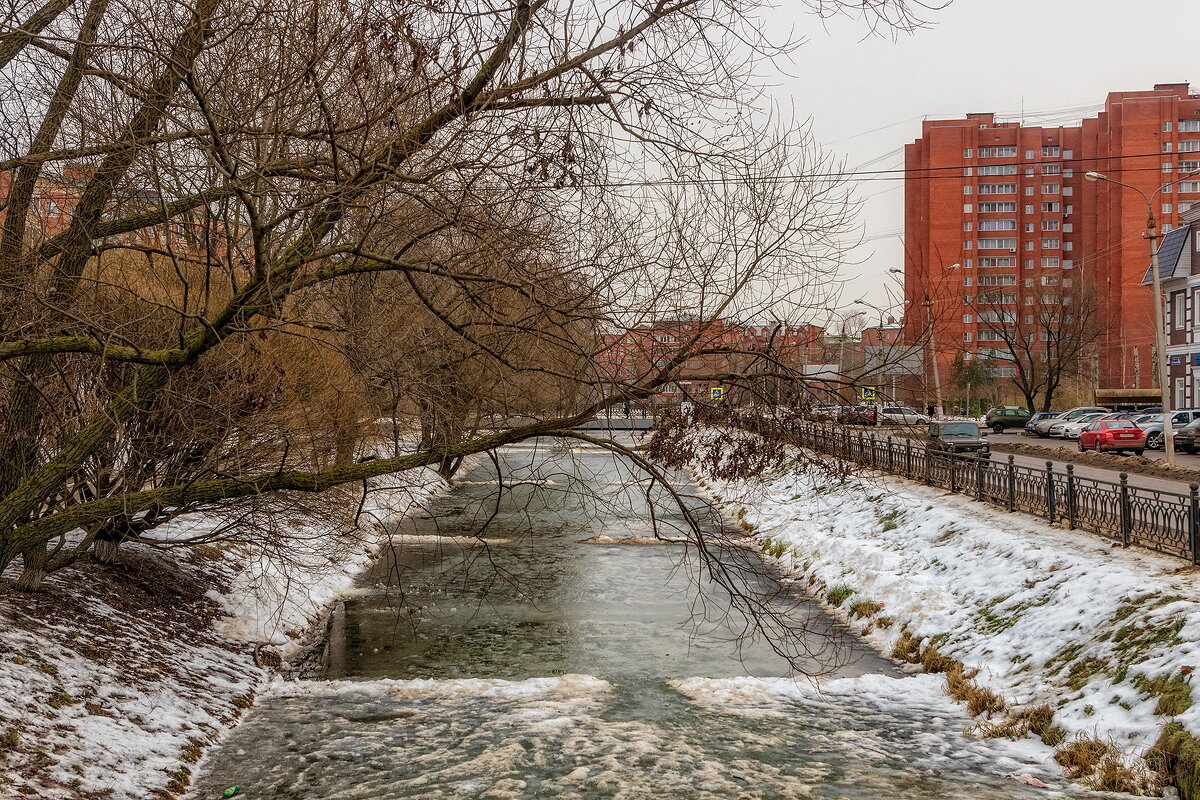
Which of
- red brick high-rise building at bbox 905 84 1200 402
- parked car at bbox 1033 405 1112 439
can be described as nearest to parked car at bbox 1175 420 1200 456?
parked car at bbox 1033 405 1112 439

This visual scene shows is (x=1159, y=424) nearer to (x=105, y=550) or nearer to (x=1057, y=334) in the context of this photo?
(x=1057, y=334)

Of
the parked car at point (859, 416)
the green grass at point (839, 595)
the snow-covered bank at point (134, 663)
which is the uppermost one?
the parked car at point (859, 416)

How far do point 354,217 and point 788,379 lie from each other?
11.9 ft

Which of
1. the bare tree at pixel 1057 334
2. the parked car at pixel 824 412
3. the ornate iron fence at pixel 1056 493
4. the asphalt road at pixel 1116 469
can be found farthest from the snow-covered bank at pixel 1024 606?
the bare tree at pixel 1057 334

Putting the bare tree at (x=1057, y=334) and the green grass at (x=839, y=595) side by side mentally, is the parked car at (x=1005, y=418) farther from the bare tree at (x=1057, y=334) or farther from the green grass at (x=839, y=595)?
the green grass at (x=839, y=595)

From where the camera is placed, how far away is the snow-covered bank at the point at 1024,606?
348 inches

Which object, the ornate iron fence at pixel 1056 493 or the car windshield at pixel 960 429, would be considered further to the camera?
the car windshield at pixel 960 429

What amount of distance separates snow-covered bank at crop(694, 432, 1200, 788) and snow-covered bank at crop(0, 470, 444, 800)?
5.33m

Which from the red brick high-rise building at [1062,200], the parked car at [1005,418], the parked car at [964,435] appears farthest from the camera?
the red brick high-rise building at [1062,200]

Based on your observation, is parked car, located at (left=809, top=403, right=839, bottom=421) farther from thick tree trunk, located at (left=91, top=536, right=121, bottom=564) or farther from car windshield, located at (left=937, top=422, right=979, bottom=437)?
car windshield, located at (left=937, top=422, right=979, bottom=437)

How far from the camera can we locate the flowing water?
28.4 feet

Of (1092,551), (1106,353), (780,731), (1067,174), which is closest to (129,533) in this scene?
(780,731)

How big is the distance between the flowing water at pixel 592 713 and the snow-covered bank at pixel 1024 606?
1.91 feet

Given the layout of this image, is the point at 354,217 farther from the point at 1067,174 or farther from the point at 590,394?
the point at 1067,174
